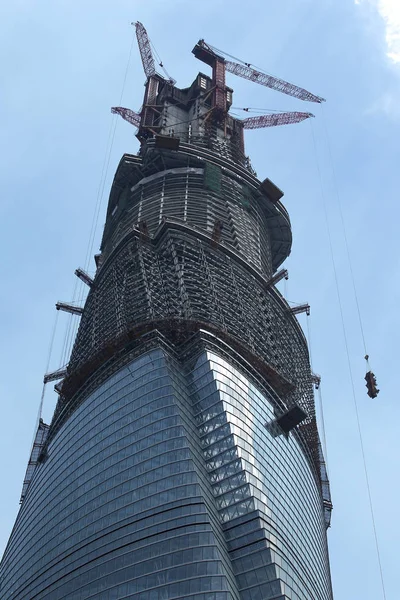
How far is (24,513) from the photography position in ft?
365

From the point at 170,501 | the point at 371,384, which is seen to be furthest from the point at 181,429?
the point at 371,384

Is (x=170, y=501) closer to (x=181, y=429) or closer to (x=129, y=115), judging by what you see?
(x=181, y=429)

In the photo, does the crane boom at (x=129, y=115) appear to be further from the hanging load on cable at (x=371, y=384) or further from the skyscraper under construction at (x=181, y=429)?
the hanging load on cable at (x=371, y=384)

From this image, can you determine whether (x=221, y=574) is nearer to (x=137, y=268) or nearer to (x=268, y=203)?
(x=137, y=268)

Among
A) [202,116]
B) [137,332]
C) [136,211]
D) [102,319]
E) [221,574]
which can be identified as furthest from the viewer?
[202,116]

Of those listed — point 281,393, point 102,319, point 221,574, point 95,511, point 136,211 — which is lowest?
point 221,574

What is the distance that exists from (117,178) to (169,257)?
129 feet

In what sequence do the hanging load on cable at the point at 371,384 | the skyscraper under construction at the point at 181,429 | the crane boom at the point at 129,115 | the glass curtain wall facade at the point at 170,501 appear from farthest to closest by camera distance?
the crane boom at the point at 129,115 < the hanging load on cable at the point at 371,384 < the skyscraper under construction at the point at 181,429 < the glass curtain wall facade at the point at 170,501

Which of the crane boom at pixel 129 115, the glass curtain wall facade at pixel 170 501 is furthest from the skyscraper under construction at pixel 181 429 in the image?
the crane boom at pixel 129 115

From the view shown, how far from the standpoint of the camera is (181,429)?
9406cm

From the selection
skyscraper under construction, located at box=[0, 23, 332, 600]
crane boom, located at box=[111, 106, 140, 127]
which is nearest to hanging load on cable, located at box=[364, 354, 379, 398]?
skyscraper under construction, located at box=[0, 23, 332, 600]

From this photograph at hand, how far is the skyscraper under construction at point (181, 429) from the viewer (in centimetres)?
8538

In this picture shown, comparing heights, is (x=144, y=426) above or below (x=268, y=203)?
below

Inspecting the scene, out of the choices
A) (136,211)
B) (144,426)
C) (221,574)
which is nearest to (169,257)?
(136,211)
